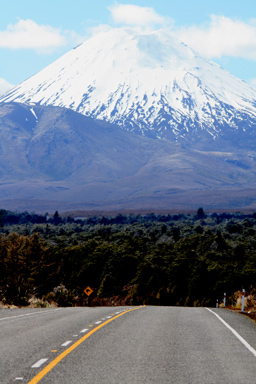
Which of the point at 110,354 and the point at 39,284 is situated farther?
the point at 39,284

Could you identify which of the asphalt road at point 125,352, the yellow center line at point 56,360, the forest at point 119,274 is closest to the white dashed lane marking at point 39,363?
the asphalt road at point 125,352

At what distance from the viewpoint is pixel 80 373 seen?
998 cm

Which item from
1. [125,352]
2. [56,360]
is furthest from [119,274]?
[56,360]

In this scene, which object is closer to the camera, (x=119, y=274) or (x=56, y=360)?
(x=56, y=360)

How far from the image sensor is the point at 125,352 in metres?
12.0

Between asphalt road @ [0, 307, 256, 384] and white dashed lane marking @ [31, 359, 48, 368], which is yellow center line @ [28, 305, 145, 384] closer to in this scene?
asphalt road @ [0, 307, 256, 384]

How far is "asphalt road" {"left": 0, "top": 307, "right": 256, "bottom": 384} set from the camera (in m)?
9.81

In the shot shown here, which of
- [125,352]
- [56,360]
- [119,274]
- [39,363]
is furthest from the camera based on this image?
[119,274]

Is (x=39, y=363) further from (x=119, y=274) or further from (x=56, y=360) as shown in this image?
(x=119, y=274)

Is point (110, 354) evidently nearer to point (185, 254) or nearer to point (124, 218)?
point (185, 254)

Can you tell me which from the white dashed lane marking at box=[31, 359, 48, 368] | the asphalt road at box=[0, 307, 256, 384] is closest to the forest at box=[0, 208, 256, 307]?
the asphalt road at box=[0, 307, 256, 384]

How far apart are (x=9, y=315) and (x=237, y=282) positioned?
23410 millimetres

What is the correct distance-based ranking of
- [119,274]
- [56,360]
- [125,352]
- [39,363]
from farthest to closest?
[119,274], [125,352], [56,360], [39,363]

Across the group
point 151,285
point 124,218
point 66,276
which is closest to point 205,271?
point 151,285
